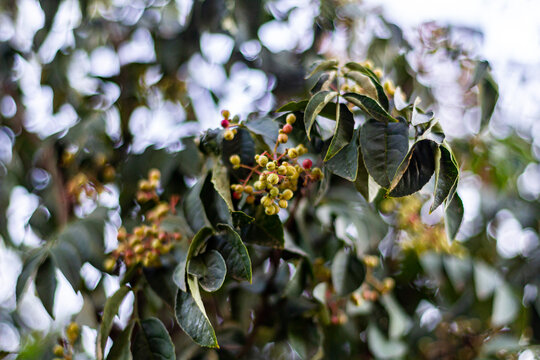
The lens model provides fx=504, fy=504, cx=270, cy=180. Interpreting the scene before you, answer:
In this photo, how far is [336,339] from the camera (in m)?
1.28

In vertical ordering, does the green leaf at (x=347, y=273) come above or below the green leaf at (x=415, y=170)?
below

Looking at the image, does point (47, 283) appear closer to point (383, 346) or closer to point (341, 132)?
point (341, 132)

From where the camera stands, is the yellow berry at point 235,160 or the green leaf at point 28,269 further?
the green leaf at point 28,269

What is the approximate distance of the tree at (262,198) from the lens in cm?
77

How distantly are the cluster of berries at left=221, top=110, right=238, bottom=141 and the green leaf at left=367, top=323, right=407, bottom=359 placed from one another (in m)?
0.73

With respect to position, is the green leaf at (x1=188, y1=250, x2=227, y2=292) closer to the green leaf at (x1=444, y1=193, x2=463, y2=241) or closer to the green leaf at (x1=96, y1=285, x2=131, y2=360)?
the green leaf at (x1=96, y1=285, x2=131, y2=360)

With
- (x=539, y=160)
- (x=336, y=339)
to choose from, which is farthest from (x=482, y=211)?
(x=336, y=339)

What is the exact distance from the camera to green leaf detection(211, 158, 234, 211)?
76 cm

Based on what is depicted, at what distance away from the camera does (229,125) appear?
864 mm

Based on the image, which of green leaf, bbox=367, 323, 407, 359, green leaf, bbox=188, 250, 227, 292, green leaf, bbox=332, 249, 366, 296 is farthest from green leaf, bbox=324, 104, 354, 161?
green leaf, bbox=367, 323, 407, 359

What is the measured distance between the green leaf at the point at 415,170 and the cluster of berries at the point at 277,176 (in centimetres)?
16

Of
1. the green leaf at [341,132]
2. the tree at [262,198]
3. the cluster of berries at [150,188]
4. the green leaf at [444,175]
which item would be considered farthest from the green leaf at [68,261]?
the green leaf at [444,175]

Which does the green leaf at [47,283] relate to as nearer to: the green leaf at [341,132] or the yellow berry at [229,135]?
the yellow berry at [229,135]

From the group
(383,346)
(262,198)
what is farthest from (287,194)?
(383,346)
